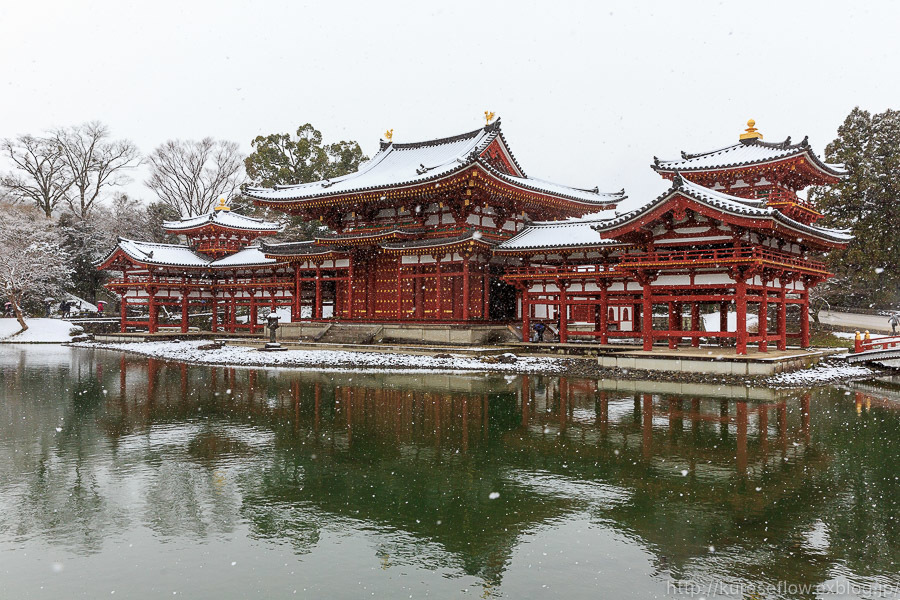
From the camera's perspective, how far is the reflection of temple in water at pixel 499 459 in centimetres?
671

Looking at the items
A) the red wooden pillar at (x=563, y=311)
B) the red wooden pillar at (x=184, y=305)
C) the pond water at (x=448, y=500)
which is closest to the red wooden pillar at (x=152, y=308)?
the red wooden pillar at (x=184, y=305)

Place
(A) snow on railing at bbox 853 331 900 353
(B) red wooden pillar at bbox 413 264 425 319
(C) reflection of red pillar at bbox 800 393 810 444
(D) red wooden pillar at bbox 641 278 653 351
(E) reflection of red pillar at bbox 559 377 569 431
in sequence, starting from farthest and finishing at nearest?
1. (B) red wooden pillar at bbox 413 264 425 319
2. (A) snow on railing at bbox 853 331 900 353
3. (D) red wooden pillar at bbox 641 278 653 351
4. (E) reflection of red pillar at bbox 559 377 569 431
5. (C) reflection of red pillar at bbox 800 393 810 444

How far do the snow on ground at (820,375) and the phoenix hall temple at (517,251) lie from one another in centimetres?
184

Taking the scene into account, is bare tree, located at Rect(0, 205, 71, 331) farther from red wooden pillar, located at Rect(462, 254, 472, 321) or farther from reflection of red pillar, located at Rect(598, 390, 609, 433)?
reflection of red pillar, located at Rect(598, 390, 609, 433)

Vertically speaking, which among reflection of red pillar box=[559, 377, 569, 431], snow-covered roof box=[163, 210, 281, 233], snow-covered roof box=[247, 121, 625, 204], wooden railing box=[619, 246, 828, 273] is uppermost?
snow-covered roof box=[247, 121, 625, 204]

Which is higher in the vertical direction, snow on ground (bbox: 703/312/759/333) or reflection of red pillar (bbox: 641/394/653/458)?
snow on ground (bbox: 703/312/759/333)

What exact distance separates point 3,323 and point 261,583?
51.0m

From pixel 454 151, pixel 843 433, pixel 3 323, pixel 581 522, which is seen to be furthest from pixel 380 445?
pixel 3 323

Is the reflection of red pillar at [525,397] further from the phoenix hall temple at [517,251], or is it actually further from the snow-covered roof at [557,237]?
the snow-covered roof at [557,237]

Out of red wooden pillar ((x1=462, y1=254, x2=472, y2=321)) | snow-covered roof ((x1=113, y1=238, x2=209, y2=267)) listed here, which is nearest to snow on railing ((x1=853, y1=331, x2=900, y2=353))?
red wooden pillar ((x1=462, y1=254, x2=472, y2=321))

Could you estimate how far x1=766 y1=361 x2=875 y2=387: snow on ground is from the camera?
1845cm

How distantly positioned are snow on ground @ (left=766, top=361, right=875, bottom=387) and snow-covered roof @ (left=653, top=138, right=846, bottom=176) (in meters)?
8.19

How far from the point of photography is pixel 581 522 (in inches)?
269

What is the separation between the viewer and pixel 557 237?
29.0m
